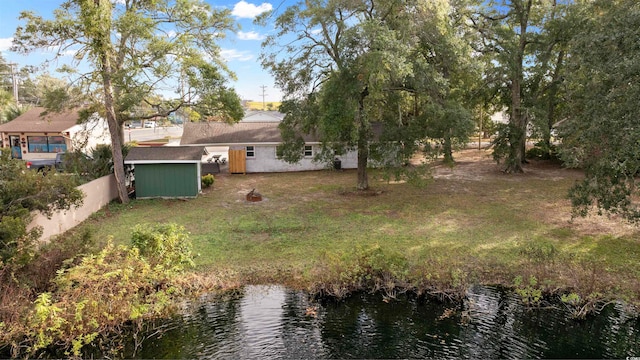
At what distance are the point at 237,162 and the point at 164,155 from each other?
744 centimetres

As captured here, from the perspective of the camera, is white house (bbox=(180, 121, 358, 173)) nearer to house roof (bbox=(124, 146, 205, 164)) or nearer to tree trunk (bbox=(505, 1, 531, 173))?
house roof (bbox=(124, 146, 205, 164))

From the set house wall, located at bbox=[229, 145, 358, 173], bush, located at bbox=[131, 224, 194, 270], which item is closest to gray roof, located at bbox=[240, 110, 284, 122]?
house wall, located at bbox=[229, 145, 358, 173]

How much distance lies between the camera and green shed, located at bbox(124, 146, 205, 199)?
61.6 ft

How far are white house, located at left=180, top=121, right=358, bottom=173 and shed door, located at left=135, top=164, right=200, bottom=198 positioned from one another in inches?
286

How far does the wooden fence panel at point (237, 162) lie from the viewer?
2631 centimetres

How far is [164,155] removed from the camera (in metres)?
19.2

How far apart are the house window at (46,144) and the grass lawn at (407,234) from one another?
1672cm

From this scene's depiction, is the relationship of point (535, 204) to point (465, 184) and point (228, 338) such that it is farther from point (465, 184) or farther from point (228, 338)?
point (228, 338)

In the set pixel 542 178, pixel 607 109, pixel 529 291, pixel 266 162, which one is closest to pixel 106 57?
pixel 266 162

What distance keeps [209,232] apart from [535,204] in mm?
13696

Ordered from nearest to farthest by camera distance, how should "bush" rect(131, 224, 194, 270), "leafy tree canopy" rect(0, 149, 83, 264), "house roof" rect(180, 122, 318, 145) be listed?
"leafy tree canopy" rect(0, 149, 83, 264), "bush" rect(131, 224, 194, 270), "house roof" rect(180, 122, 318, 145)

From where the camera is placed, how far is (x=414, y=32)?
1589cm

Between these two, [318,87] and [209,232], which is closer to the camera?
[209,232]

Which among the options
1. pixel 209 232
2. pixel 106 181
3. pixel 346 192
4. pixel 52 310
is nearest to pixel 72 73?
pixel 106 181
